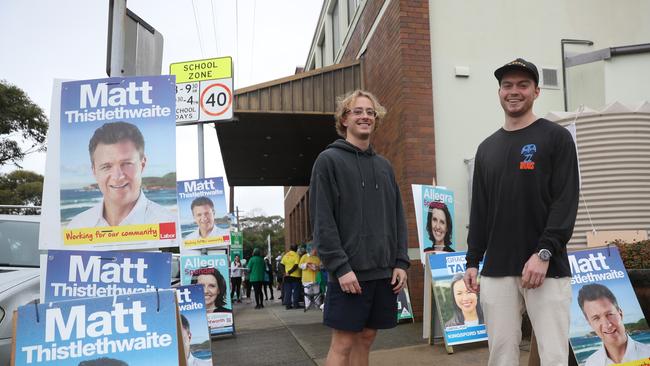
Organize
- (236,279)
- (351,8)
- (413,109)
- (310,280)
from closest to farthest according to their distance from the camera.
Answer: (413,109) → (310,280) → (351,8) → (236,279)

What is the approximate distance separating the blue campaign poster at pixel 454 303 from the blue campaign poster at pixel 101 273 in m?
3.30

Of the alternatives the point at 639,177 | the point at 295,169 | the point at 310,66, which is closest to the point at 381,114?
the point at 639,177

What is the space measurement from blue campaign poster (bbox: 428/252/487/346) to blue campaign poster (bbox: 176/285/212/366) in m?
2.45

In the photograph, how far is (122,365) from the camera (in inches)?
106

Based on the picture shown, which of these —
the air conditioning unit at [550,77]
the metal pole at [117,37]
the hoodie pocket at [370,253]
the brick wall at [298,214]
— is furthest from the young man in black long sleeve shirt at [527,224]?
the brick wall at [298,214]

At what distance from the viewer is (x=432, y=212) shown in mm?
6746

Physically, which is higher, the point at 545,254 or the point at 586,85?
the point at 586,85

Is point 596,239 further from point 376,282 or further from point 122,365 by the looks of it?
point 122,365

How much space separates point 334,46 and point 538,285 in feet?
48.3

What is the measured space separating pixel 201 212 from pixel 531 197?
23.8 ft

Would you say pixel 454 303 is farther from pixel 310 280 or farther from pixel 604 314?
pixel 310 280

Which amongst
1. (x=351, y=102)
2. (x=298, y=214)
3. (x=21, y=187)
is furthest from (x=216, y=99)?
(x=21, y=187)

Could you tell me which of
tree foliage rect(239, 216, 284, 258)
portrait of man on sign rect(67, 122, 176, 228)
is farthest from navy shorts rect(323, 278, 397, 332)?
tree foliage rect(239, 216, 284, 258)

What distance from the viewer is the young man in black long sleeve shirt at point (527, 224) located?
246cm
